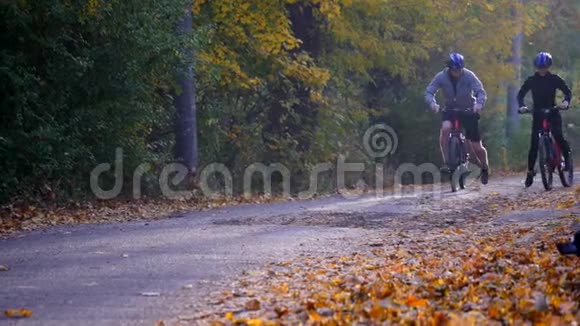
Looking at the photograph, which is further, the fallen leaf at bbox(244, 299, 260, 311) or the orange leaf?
the fallen leaf at bbox(244, 299, 260, 311)

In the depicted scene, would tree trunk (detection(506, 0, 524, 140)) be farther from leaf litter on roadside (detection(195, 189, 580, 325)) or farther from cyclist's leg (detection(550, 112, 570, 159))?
leaf litter on roadside (detection(195, 189, 580, 325))

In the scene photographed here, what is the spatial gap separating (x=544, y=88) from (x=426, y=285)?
1019cm

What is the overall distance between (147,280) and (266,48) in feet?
54.8

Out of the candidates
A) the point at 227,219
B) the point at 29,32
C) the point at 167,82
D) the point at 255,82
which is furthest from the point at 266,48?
the point at 227,219

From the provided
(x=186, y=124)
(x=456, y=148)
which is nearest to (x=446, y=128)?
(x=456, y=148)

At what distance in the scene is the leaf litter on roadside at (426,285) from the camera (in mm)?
7375

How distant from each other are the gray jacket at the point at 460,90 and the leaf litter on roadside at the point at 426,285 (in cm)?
710

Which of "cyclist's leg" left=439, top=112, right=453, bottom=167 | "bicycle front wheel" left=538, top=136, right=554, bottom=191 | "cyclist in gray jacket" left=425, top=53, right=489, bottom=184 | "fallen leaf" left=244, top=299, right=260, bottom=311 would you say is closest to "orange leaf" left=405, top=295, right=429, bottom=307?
"fallen leaf" left=244, top=299, right=260, bottom=311

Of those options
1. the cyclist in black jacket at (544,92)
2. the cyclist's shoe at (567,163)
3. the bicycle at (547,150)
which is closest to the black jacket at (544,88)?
the cyclist in black jacket at (544,92)

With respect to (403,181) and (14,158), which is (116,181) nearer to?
(14,158)

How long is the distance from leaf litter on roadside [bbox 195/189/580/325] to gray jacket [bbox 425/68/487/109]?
23.3 ft

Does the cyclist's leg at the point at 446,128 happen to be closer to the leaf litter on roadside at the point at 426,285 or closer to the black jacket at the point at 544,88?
the black jacket at the point at 544,88

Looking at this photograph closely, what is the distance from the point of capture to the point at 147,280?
31.7 ft

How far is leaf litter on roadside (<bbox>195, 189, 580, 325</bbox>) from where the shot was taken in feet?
24.2
